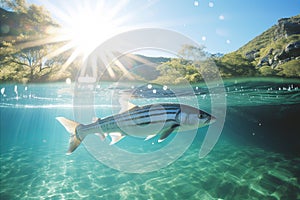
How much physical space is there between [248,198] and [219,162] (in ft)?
16.7

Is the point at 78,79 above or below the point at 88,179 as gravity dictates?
above

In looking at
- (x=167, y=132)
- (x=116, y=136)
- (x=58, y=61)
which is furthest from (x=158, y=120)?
(x=58, y=61)

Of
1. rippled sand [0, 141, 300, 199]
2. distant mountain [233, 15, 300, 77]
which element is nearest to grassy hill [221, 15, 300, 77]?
distant mountain [233, 15, 300, 77]

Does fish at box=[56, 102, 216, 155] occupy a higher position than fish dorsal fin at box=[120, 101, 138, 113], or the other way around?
fish dorsal fin at box=[120, 101, 138, 113]

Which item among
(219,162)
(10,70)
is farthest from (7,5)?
(219,162)

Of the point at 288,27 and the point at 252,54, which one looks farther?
the point at 252,54

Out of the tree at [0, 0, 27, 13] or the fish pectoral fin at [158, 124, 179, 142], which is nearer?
the fish pectoral fin at [158, 124, 179, 142]

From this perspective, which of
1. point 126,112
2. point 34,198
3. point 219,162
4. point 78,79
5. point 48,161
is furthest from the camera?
point 78,79

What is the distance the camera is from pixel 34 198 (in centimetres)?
869

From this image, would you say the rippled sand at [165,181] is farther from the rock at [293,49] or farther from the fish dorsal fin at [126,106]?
the rock at [293,49]

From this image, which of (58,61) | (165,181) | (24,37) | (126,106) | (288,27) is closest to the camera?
(126,106)

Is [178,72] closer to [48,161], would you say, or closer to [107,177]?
[107,177]

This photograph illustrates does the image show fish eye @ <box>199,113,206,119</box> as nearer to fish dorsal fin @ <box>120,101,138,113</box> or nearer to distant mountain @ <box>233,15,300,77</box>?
fish dorsal fin @ <box>120,101,138,113</box>

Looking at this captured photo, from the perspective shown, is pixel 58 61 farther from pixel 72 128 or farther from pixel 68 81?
pixel 72 128
